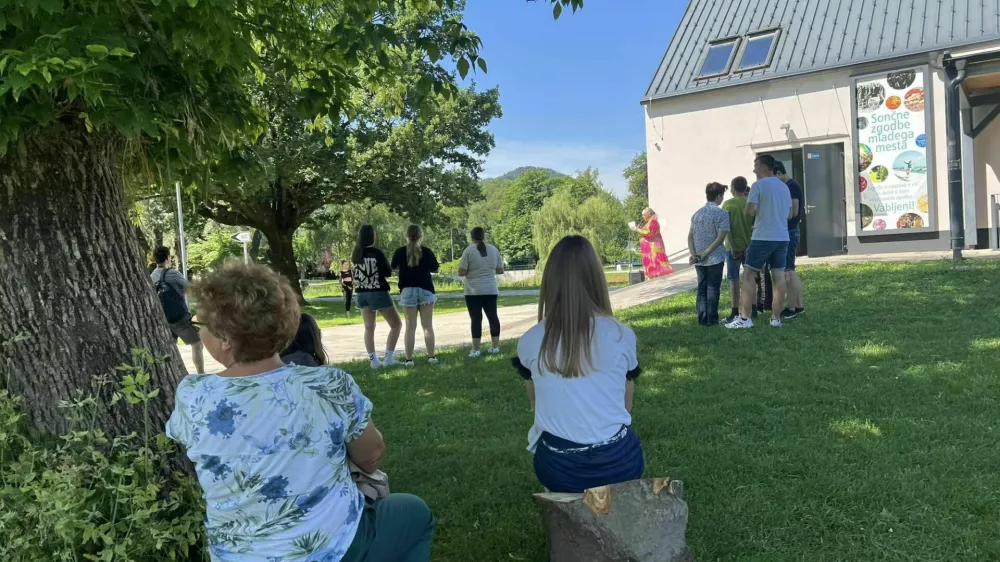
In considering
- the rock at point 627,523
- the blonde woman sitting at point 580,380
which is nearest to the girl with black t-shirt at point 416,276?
the blonde woman sitting at point 580,380

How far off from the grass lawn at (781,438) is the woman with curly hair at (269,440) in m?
1.22

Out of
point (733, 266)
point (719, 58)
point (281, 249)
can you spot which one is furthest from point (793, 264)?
point (281, 249)

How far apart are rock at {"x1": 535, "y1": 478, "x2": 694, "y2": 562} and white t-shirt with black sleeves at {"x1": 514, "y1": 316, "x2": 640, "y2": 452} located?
0.26m

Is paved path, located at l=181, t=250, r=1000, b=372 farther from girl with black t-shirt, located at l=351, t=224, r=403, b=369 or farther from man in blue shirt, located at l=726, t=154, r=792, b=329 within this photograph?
man in blue shirt, located at l=726, t=154, r=792, b=329

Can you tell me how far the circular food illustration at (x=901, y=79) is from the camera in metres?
15.1

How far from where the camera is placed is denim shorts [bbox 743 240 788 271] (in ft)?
25.5

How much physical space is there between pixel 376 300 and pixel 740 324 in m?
4.20

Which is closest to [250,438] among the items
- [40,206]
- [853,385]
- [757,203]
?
[40,206]

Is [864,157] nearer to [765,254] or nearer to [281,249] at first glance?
[765,254]

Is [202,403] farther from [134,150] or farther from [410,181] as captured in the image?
[410,181]

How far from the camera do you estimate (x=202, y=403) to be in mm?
2141

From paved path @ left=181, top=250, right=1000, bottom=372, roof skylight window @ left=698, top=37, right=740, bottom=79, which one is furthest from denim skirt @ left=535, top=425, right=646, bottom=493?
roof skylight window @ left=698, top=37, right=740, bottom=79

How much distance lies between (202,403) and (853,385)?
16.4ft

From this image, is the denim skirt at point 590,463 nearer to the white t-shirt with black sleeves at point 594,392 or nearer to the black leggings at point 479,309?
the white t-shirt with black sleeves at point 594,392
